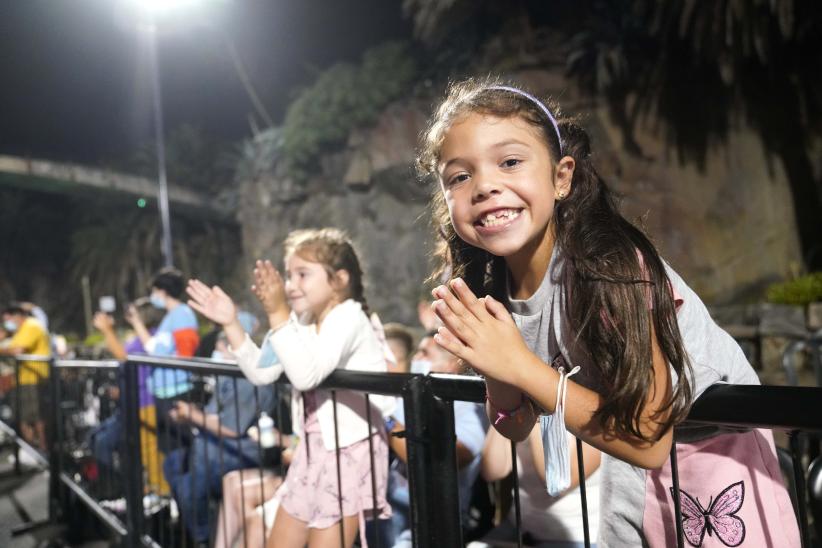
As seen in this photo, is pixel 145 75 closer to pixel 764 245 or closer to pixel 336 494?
pixel 764 245

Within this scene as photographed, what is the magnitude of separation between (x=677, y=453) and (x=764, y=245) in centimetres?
1197

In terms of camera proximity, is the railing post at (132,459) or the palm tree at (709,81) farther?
the palm tree at (709,81)

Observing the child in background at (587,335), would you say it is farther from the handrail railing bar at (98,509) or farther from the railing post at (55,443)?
the railing post at (55,443)

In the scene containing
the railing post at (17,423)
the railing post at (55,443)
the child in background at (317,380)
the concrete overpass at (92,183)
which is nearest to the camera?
the child in background at (317,380)

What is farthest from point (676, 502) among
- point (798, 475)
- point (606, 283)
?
point (606, 283)

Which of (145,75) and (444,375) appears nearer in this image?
(444,375)

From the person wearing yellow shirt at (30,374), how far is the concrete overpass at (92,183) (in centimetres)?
1518

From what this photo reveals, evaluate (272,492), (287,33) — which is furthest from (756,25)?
(287,33)

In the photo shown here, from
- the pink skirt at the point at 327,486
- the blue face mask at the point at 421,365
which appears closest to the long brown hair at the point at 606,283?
the pink skirt at the point at 327,486

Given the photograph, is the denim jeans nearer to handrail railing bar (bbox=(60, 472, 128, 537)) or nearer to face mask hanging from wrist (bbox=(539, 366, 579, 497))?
handrail railing bar (bbox=(60, 472, 128, 537))

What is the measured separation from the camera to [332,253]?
8.66 ft

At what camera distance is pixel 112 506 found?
4.11 meters

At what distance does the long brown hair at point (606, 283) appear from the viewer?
1124 mm

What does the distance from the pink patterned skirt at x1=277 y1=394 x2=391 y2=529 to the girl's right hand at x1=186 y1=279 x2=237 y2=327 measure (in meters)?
0.47
